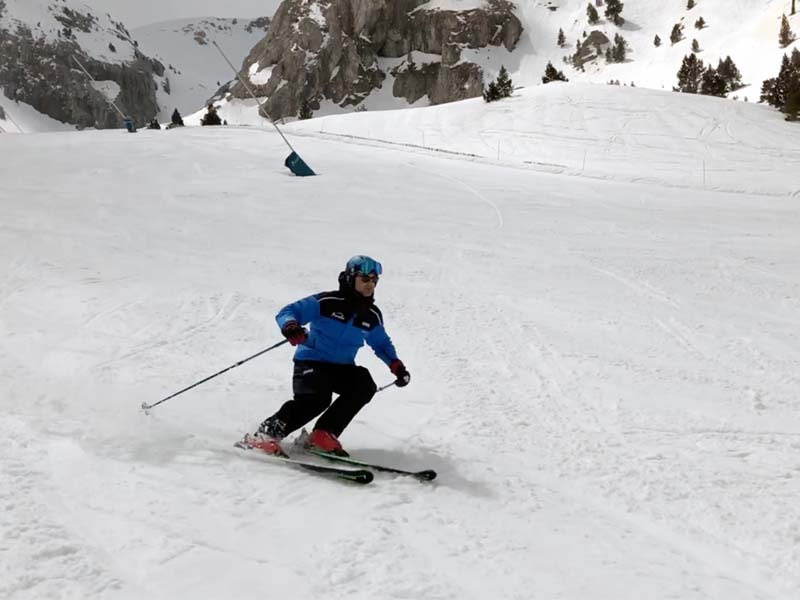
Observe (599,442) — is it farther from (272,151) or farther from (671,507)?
(272,151)

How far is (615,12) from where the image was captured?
80.9m

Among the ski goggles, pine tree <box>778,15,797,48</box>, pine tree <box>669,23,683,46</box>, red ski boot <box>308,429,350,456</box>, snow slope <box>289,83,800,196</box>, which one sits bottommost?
red ski boot <box>308,429,350,456</box>

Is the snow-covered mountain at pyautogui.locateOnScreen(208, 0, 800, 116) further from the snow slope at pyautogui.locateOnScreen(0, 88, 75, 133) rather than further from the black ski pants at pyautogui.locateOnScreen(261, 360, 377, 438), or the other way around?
the black ski pants at pyautogui.locateOnScreen(261, 360, 377, 438)

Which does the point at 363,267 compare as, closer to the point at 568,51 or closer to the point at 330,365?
the point at 330,365

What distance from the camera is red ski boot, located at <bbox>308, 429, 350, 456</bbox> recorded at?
391 centimetres

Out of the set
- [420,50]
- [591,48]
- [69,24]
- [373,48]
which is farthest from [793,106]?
[69,24]

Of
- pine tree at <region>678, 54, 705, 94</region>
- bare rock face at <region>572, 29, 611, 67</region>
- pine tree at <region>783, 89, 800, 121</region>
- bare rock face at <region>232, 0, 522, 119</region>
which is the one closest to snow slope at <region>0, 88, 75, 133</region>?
bare rock face at <region>232, 0, 522, 119</region>

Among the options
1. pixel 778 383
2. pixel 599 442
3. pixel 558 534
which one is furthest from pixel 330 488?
pixel 778 383

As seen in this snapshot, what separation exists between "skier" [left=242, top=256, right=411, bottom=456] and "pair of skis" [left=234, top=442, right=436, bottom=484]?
0.05 m

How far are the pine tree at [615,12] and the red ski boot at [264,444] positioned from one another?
89975 millimetres

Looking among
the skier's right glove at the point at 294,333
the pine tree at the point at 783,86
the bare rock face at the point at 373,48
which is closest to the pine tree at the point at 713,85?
the pine tree at the point at 783,86

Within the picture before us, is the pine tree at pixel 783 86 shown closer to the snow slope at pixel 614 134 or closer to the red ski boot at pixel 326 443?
the snow slope at pixel 614 134

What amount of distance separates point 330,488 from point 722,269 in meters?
7.56

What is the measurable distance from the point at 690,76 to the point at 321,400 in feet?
195
